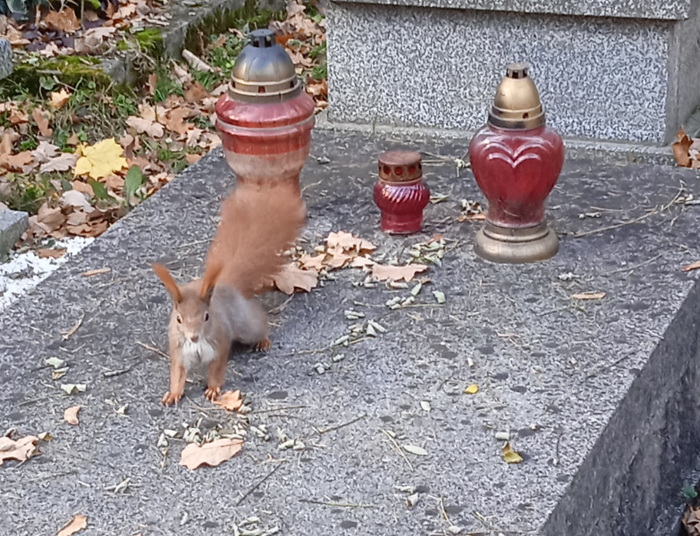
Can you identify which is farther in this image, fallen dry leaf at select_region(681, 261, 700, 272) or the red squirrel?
fallen dry leaf at select_region(681, 261, 700, 272)

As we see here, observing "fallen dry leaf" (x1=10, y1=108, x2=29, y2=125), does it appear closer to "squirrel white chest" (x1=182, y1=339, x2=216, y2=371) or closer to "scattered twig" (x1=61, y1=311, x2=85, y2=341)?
"scattered twig" (x1=61, y1=311, x2=85, y2=341)

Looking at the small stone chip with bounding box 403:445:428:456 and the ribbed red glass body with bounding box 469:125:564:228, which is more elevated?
the ribbed red glass body with bounding box 469:125:564:228

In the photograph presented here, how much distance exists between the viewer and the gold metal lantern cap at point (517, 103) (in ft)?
9.17

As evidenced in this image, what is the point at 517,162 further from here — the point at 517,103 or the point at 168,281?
the point at 168,281

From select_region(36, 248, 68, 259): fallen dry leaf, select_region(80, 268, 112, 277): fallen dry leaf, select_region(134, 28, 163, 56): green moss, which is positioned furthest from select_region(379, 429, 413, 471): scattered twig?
select_region(134, 28, 163, 56): green moss

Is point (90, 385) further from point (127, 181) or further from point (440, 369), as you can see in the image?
point (127, 181)

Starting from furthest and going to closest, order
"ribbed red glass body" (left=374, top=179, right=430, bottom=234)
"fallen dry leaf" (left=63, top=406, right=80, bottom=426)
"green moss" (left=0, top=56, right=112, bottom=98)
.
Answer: "green moss" (left=0, top=56, right=112, bottom=98)
"ribbed red glass body" (left=374, top=179, right=430, bottom=234)
"fallen dry leaf" (left=63, top=406, right=80, bottom=426)

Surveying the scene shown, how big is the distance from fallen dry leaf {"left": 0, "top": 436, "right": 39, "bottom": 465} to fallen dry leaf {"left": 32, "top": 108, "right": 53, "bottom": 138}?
2.76 meters

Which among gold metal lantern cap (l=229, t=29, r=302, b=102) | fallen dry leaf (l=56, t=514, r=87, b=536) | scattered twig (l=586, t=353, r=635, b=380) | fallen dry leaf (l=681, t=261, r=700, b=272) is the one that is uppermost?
gold metal lantern cap (l=229, t=29, r=302, b=102)

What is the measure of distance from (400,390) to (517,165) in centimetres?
70

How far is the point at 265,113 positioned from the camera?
9.95 feet

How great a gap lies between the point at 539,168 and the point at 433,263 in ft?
1.28

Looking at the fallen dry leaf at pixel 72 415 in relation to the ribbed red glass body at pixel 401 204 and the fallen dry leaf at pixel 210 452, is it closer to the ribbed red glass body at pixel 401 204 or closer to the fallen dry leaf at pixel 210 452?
the fallen dry leaf at pixel 210 452

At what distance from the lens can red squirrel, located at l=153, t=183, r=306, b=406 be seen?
7.75 feet
